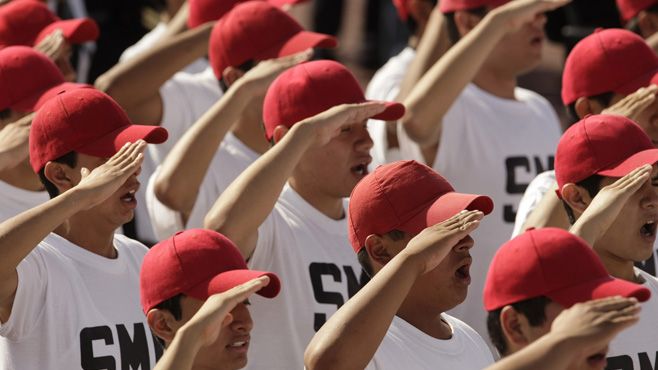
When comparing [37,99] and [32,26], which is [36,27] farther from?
[37,99]

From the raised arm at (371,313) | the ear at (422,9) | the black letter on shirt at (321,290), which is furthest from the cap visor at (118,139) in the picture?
the ear at (422,9)

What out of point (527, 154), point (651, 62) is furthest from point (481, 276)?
point (651, 62)

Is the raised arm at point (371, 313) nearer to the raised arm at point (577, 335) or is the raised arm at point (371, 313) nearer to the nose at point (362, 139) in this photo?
the raised arm at point (577, 335)

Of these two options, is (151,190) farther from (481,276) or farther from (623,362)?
(623,362)

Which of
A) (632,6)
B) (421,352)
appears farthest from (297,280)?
(632,6)

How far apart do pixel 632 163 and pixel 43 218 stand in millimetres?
1949

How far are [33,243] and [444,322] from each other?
4.32 ft

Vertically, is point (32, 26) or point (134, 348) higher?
point (32, 26)

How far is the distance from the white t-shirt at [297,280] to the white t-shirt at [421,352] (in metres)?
0.90

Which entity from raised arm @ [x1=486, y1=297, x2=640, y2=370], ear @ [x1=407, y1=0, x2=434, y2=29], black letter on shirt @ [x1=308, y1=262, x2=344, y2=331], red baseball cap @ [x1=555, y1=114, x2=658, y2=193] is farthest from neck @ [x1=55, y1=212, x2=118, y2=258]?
ear @ [x1=407, y1=0, x2=434, y2=29]

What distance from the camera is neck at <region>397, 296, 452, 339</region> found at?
5.96 metres

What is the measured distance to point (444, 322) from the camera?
19.9 feet

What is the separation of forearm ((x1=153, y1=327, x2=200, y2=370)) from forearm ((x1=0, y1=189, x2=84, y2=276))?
2.94ft

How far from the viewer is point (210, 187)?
791cm
